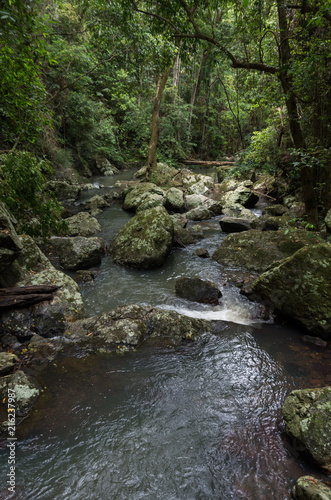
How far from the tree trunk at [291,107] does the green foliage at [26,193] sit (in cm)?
604

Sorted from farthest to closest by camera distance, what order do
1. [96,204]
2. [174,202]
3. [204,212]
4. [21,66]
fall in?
1. [96,204]
2. [174,202]
3. [204,212]
4. [21,66]

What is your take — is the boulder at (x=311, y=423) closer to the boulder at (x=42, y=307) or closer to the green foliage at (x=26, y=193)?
the boulder at (x=42, y=307)

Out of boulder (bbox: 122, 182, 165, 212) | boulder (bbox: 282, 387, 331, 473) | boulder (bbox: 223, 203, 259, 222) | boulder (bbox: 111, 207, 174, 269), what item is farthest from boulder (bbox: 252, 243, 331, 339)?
boulder (bbox: 122, 182, 165, 212)

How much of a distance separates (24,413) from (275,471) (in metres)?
2.93

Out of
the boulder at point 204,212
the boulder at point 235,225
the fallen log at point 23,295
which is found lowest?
the fallen log at point 23,295

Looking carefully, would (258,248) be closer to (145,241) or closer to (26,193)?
(145,241)

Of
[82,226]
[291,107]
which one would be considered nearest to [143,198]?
[82,226]

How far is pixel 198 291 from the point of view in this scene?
5.81 m

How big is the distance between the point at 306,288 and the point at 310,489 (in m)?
3.12

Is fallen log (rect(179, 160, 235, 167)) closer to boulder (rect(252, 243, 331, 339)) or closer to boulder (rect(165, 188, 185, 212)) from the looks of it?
boulder (rect(165, 188, 185, 212))

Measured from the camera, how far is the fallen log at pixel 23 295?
14.0 ft

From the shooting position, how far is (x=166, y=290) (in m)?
6.27

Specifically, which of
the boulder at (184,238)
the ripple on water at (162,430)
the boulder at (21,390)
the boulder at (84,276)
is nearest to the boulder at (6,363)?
the boulder at (21,390)

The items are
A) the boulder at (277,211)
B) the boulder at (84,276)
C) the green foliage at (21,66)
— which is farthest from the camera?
the boulder at (277,211)
